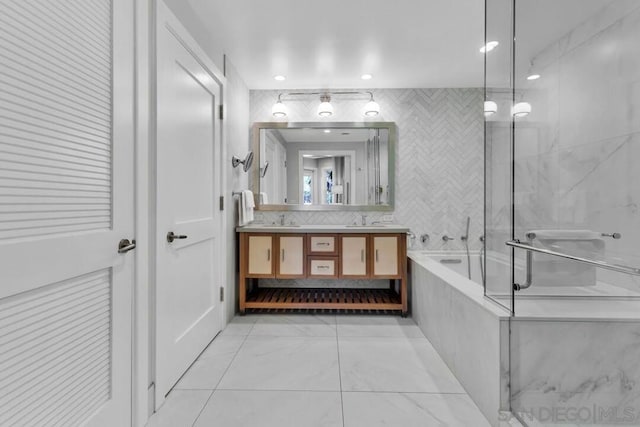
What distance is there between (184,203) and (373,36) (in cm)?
179

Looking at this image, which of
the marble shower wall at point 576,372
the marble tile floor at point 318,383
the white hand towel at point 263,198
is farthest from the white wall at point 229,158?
the marble shower wall at point 576,372

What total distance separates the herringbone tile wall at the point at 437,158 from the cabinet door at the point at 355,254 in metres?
0.56

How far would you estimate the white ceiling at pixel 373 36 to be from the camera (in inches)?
59.2

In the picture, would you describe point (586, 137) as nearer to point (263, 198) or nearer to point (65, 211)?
point (65, 211)

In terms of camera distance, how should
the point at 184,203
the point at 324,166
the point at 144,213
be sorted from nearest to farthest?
the point at 144,213
the point at 184,203
the point at 324,166

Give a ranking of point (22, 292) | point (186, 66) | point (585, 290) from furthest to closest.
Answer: point (186, 66)
point (585, 290)
point (22, 292)

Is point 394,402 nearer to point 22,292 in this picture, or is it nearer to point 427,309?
point 427,309

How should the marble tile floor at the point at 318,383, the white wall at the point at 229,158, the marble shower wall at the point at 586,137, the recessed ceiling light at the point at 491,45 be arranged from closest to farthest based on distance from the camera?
the marble shower wall at the point at 586,137 → the marble tile floor at the point at 318,383 → the recessed ceiling light at the point at 491,45 → the white wall at the point at 229,158

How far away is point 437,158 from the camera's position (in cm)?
327

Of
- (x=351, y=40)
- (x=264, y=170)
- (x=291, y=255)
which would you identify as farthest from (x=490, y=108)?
(x=264, y=170)

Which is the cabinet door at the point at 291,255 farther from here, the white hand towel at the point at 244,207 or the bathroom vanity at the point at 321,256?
the white hand towel at the point at 244,207

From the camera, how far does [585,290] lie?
1383 millimetres

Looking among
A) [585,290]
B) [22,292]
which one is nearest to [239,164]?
[22,292]

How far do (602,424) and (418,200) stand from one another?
2.27 metres
